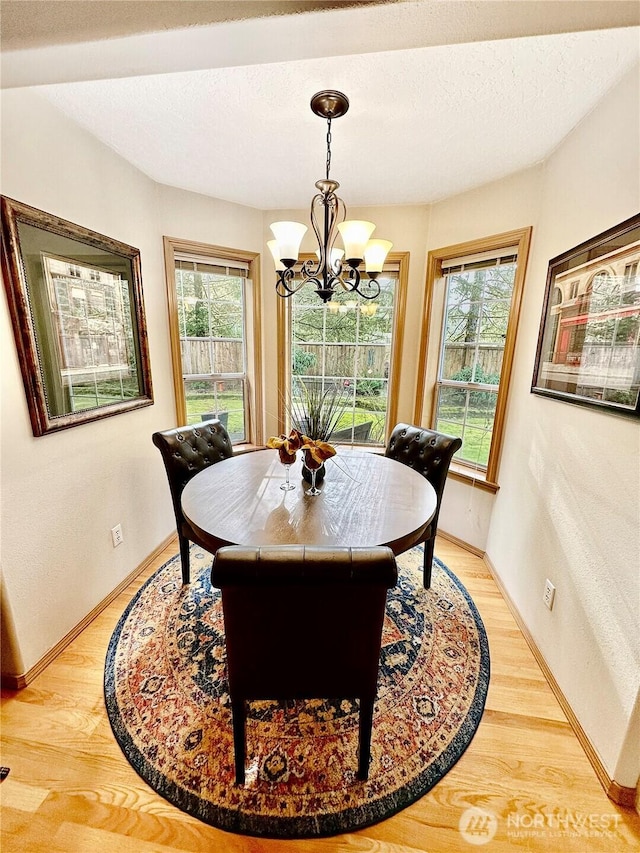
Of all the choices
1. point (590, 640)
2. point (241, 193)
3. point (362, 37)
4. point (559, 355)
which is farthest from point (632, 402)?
point (241, 193)

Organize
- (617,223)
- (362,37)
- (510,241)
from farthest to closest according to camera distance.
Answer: (510,241)
(617,223)
(362,37)

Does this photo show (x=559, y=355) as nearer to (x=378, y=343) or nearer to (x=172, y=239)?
(x=378, y=343)

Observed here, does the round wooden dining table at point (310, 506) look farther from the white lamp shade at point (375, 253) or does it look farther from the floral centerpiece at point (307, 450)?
the white lamp shade at point (375, 253)

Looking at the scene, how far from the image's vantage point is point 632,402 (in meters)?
1.22

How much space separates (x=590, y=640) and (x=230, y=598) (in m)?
1.42

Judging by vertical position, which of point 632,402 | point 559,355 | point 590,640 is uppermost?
point 559,355

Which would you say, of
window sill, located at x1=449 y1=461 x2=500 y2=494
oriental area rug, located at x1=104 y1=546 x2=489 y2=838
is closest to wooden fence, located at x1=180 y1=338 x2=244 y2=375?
oriental area rug, located at x1=104 y1=546 x2=489 y2=838

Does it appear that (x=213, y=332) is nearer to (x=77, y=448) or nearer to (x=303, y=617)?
(x=77, y=448)

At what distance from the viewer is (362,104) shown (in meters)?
1.54

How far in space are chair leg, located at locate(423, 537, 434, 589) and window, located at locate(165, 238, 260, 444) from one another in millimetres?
1791

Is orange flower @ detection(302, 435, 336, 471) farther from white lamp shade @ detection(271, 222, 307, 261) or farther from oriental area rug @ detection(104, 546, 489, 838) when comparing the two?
oriental area rug @ detection(104, 546, 489, 838)

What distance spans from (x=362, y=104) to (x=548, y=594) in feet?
7.98

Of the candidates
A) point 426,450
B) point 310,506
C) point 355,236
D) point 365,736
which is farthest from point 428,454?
point 365,736

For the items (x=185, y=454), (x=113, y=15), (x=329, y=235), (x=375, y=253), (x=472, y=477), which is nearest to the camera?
(x=113, y=15)
